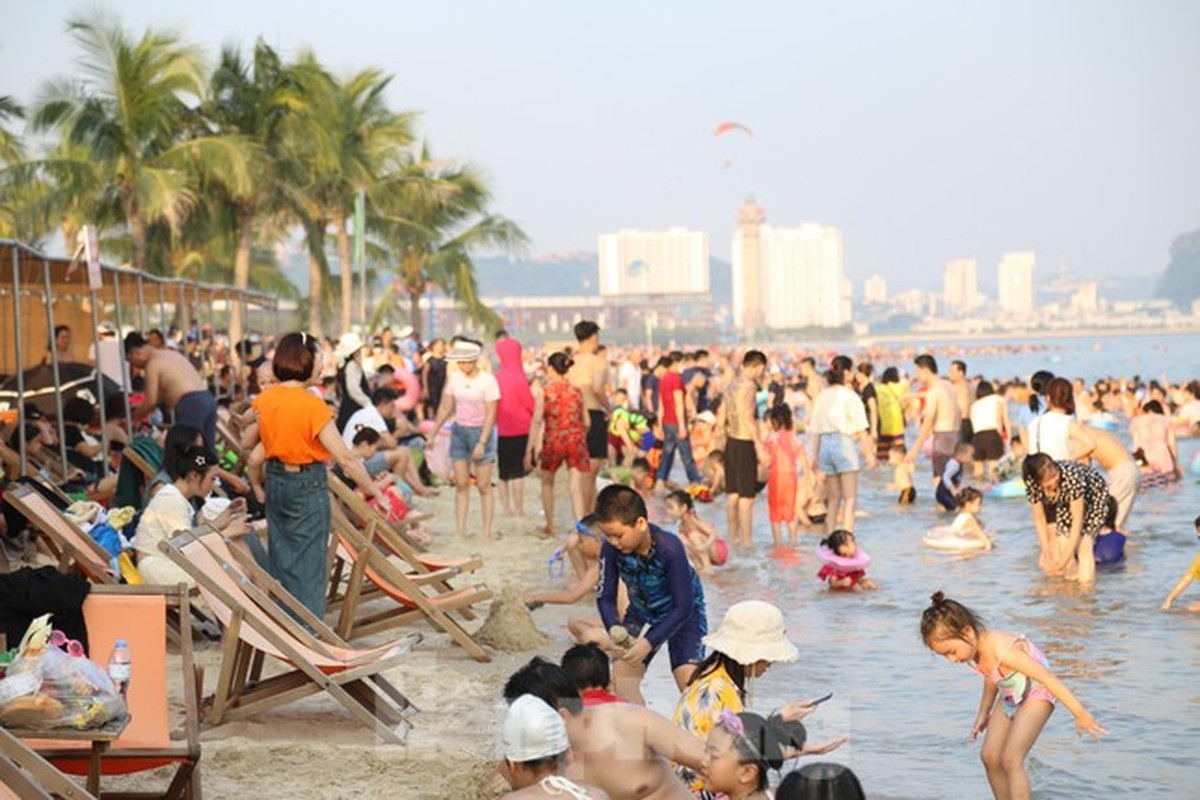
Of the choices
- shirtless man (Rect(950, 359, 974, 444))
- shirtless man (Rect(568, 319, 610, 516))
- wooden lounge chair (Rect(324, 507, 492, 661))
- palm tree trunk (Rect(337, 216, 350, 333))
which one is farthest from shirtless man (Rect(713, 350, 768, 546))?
palm tree trunk (Rect(337, 216, 350, 333))

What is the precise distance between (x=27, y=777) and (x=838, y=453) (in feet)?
34.3

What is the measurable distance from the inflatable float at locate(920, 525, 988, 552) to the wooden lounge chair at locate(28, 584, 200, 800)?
33.8ft

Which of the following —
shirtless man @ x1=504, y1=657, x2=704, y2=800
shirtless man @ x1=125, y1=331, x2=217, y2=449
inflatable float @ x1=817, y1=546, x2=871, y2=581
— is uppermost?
shirtless man @ x1=125, y1=331, x2=217, y2=449

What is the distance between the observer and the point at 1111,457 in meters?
12.9

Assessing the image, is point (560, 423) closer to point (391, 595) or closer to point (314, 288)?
point (391, 595)

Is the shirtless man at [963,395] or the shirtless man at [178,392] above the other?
the shirtless man at [178,392]

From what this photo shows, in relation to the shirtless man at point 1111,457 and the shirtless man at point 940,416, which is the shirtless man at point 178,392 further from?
the shirtless man at point 940,416

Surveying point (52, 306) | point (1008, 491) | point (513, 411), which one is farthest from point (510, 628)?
point (1008, 491)

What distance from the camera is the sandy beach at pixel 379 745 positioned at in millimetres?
6266

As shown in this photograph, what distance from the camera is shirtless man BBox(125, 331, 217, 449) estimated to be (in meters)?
11.8

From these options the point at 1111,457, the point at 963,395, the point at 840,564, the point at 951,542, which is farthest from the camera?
the point at 963,395

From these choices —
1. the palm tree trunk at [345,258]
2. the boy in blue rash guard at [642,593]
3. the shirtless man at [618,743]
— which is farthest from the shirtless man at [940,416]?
the palm tree trunk at [345,258]

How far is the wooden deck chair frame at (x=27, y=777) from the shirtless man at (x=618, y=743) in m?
1.24

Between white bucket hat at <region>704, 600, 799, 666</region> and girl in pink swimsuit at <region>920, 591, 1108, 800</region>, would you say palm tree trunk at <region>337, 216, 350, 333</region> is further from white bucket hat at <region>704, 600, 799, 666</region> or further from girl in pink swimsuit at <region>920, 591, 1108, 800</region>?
white bucket hat at <region>704, 600, 799, 666</region>
